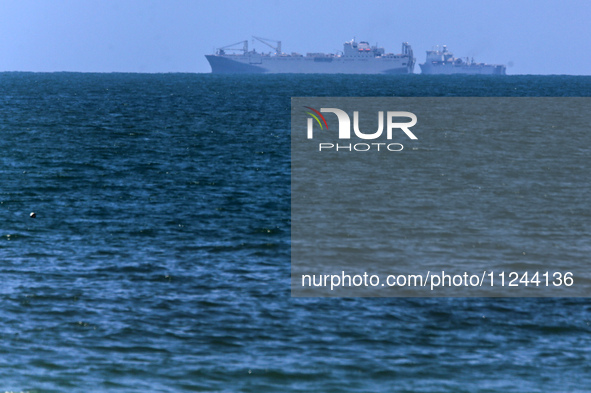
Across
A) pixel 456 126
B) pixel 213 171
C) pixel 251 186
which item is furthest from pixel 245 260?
pixel 456 126

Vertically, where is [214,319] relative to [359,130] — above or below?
below

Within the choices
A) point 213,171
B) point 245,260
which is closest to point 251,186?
point 213,171

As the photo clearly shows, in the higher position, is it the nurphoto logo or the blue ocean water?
the nurphoto logo

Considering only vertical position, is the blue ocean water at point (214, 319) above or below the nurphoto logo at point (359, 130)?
below

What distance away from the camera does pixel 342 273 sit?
98.6 ft

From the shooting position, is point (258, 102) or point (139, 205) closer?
point (139, 205)

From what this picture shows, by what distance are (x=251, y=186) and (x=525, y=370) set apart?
3144 centimetres

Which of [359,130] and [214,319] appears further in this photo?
[359,130]

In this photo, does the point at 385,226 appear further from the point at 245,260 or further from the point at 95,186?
the point at 95,186

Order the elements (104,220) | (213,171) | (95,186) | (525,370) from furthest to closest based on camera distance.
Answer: (213,171) < (95,186) < (104,220) < (525,370)

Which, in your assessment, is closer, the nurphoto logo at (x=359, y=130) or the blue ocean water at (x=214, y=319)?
the blue ocean water at (x=214, y=319)

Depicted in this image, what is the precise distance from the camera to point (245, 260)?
103 feet

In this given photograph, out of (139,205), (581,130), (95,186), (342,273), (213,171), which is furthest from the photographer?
(581,130)

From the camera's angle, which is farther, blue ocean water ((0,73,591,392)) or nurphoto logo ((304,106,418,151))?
nurphoto logo ((304,106,418,151))
